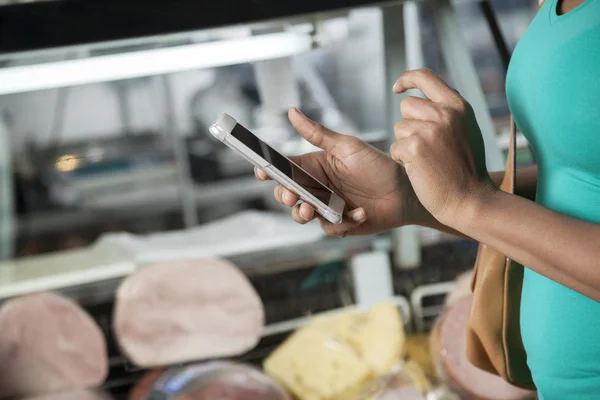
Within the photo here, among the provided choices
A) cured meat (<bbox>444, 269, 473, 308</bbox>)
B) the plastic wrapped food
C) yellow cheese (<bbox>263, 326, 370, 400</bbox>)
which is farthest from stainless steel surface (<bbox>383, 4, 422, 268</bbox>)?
the plastic wrapped food

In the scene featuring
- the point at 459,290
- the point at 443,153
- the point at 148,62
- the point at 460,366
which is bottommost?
the point at 460,366

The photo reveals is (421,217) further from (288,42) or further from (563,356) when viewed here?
(288,42)

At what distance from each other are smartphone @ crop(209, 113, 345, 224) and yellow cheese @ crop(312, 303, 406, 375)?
757 millimetres

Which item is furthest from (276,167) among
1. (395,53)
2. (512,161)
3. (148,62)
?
(395,53)

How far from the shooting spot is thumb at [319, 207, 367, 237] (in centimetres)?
76

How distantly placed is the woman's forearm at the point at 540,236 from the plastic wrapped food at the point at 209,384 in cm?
88

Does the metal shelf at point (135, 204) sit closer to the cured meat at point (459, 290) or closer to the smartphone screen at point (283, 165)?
the cured meat at point (459, 290)

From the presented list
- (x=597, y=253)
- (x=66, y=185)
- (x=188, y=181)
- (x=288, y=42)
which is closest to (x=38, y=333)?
(x=66, y=185)

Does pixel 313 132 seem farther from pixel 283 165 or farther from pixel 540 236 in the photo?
pixel 540 236

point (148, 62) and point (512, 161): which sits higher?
point (148, 62)

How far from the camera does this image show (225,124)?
714 mm

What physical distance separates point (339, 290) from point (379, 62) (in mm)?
529

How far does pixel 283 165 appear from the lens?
2.46ft

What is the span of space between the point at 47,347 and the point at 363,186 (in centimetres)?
89
